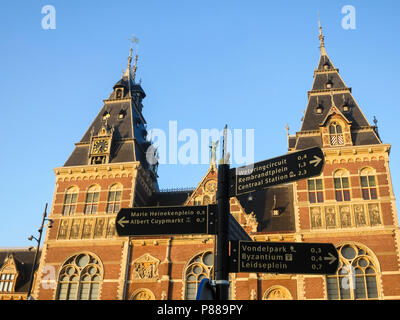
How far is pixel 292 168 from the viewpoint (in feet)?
21.6

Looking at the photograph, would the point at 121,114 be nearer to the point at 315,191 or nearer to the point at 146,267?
the point at 146,267

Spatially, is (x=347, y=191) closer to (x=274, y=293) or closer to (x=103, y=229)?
(x=274, y=293)

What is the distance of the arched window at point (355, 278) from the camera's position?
24312 millimetres

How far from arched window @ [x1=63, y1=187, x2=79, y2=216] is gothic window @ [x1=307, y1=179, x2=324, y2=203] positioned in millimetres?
17485

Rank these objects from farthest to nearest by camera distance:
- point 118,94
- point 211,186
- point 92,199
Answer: point 118,94 → point 92,199 → point 211,186

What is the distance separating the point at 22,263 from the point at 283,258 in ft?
117

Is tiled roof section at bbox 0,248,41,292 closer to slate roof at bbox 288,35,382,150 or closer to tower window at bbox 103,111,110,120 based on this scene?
tower window at bbox 103,111,110,120

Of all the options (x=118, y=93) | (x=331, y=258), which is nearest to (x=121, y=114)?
(x=118, y=93)

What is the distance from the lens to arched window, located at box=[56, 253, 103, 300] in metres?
27.9

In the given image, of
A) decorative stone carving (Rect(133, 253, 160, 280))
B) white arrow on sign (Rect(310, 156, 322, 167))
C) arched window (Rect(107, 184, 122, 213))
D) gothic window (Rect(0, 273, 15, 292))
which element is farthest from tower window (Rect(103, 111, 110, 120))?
white arrow on sign (Rect(310, 156, 322, 167))

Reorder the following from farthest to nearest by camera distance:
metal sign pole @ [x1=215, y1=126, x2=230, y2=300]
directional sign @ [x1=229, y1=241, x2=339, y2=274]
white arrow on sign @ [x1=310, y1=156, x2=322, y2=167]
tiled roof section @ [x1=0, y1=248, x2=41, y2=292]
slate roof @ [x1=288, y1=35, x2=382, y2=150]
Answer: tiled roof section @ [x1=0, y1=248, x2=41, y2=292], slate roof @ [x1=288, y1=35, x2=382, y2=150], white arrow on sign @ [x1=310, y1=156, x2=322, y2=167], directional sign @ [x1=229, y1=241, x2=339, y2=274], metal sign pole @ [x1=215, y1=126, x2=230, y2=300]

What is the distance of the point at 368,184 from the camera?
27.1 metres

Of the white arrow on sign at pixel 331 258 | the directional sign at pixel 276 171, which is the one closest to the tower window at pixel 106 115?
the directional sign at pixel 276 171

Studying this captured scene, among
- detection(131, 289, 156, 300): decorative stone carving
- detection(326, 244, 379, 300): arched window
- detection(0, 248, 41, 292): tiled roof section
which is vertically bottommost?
detection(131, 289, 156, 300): decorative stone carving
